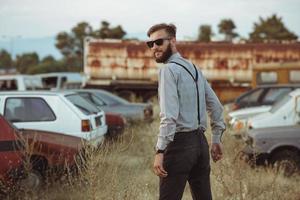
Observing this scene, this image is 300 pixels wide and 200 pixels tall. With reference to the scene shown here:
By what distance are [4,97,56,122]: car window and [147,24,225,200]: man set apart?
16.9 feet

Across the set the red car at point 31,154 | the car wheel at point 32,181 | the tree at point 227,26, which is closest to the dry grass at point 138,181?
the car wheel at point 32,181

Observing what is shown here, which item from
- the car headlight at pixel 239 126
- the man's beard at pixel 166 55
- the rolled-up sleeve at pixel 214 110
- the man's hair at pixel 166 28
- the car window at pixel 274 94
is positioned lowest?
the car headlight at pixel 239 126

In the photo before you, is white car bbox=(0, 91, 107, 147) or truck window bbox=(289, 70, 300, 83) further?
truck window bbox=(289, 70, 300, 83)

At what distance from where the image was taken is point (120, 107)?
46.5ft

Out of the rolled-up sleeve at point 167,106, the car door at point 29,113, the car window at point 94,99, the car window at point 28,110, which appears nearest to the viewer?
the rolled-up sleeve at point 167,106

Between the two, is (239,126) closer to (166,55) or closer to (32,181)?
(32,181)

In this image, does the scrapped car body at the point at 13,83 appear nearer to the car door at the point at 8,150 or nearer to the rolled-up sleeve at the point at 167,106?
the car door at the point at 8,150

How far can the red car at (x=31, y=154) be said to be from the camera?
19.8ft

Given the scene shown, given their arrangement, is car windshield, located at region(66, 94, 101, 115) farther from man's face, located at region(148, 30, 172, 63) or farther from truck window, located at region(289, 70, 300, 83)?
truck window, located at region(289, 70, 300, 83)

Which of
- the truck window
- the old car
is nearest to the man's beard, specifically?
the old car

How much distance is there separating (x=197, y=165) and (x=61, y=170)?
3.04 meters

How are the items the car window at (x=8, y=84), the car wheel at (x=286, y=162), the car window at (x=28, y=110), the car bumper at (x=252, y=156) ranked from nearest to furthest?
the car bumper at (x=252, y=156) → the car wheel at (x=286, y=162) → the car window at (x=28, y=110) → the car window at (x=8, y=84)

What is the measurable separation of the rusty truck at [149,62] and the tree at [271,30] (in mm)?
23243

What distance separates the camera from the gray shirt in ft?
12.5
